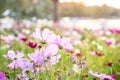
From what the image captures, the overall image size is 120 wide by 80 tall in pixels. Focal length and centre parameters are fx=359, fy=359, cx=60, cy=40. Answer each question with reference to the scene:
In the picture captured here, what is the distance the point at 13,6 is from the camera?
50.3 feet

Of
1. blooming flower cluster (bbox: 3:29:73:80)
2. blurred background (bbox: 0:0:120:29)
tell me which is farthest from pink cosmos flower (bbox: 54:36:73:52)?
blurred background (bbox: 0:0:120:29)

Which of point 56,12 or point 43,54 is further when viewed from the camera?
point 56,12

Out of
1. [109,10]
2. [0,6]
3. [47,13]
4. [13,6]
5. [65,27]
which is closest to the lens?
[65,27]

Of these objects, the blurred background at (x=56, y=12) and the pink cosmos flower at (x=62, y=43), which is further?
the blurred background at (x=56, y=12)

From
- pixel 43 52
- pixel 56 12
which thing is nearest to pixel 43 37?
pixel 43 52

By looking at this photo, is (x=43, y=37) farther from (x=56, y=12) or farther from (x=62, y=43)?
(x=56, y=12)

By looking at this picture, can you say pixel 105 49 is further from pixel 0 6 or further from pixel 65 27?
pixel 0 6

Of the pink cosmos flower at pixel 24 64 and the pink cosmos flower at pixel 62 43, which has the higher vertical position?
the pink cosmos flower at pixel 62 43

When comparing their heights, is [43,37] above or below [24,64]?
above

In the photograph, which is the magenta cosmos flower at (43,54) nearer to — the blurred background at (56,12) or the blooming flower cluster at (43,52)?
the blooming flower cluster at (43,52)

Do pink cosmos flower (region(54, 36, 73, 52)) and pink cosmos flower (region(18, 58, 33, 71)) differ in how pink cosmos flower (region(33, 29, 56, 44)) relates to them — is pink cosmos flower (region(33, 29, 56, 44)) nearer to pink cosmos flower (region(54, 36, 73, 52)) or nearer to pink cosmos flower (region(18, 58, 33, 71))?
pink cosmos flower (region(54, 36, 73, 52))

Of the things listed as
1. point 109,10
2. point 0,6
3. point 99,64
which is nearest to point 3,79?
point 99,64

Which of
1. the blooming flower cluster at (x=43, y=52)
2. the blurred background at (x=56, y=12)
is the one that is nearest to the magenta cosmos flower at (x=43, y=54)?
the blooming flower cluster at (x=43, y=52)

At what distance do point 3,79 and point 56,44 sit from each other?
0.31m
